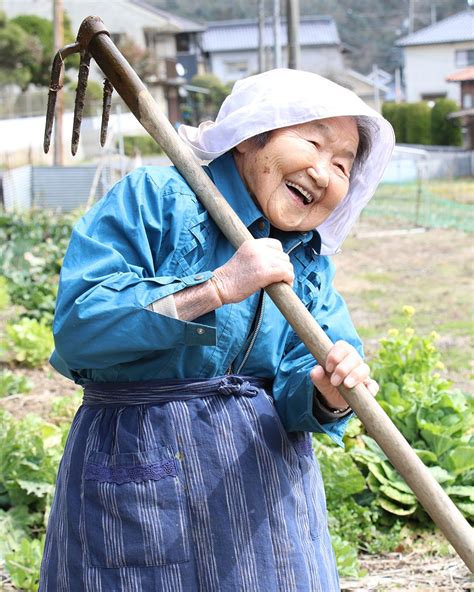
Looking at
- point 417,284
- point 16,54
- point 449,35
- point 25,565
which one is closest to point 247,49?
point 449,35

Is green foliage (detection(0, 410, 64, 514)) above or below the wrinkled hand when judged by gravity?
below

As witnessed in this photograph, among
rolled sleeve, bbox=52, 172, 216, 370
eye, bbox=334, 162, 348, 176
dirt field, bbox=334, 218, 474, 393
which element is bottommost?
dirt field, bbox=334, 218, 474, 393

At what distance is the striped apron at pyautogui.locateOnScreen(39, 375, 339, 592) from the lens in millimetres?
2010

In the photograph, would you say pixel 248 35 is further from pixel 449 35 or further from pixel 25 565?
pixel 25 565

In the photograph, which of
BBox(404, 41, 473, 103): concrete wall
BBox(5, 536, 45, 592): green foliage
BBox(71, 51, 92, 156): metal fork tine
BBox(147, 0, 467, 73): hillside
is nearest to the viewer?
BBox(71, 51, 92, 156): metal fork tine

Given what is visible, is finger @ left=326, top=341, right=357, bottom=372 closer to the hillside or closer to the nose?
the nose

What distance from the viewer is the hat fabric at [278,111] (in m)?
2.04

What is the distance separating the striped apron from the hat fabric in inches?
18.7

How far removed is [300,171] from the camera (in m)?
2.07

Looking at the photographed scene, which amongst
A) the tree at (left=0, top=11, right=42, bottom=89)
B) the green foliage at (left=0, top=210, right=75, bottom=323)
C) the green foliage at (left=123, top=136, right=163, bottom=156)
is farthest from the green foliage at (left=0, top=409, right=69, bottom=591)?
the green foliage at (left=123, top=136, right=163, bottom=156)

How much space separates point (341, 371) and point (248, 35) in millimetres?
71777

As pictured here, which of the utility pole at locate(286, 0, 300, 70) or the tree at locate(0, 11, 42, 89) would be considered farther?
the tree at locate(0, 11, 42, 89)

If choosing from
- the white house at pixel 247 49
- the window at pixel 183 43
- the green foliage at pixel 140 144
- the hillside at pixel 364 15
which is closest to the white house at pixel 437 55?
the white house at pixel 247 49

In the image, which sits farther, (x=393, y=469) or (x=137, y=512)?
(x=393, y=469)
